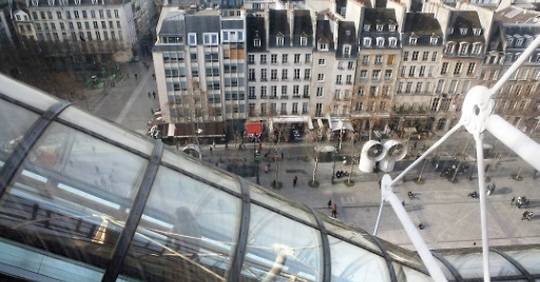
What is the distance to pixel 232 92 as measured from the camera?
33.2 metres

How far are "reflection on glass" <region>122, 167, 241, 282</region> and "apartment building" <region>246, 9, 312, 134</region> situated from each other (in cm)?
2922

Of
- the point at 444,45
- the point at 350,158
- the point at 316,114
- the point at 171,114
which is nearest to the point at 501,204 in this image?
the point at 350,158

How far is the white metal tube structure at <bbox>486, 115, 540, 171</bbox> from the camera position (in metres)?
3.76

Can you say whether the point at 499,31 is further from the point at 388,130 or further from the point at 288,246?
the point at 288,246

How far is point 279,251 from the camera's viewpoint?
4043mm

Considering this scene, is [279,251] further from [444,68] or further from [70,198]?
[444,68]

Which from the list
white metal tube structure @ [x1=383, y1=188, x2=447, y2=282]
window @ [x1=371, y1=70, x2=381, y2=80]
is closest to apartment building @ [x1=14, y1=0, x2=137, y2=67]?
window @ [x1=371, y1=70, x2=381, y2=80]

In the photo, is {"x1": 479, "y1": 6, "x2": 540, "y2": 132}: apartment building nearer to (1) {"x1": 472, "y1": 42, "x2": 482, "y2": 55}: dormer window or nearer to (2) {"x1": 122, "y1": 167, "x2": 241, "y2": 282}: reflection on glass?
(1) {"x1": 472, "y1": 42, "x2": 482, "y2": 55}: dormer window

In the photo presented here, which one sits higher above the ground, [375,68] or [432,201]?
[375,68]

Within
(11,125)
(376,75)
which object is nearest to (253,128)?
(376,75)

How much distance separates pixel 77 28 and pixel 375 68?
1440 inches

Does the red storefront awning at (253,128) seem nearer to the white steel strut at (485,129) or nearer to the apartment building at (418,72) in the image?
the apartment building at (418,72)

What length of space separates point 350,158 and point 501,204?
11186mm

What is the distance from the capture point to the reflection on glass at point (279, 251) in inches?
147
